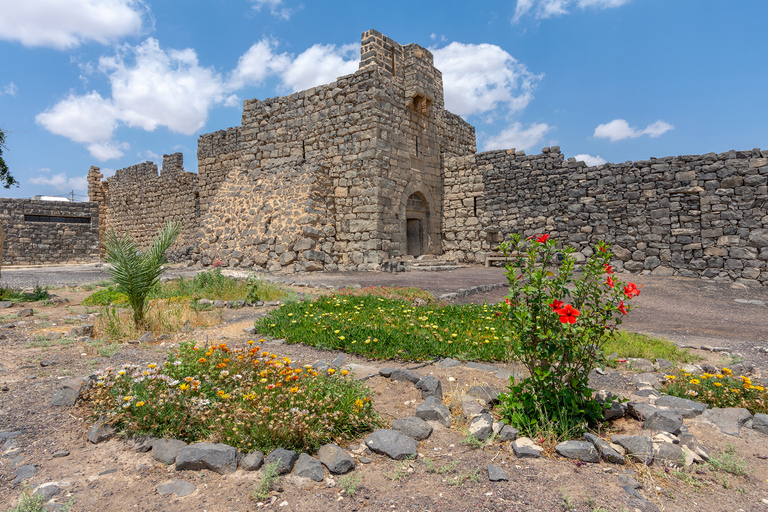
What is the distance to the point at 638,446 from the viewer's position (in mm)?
2594

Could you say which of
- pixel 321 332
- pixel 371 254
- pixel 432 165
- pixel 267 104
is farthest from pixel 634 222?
pixel 267 104

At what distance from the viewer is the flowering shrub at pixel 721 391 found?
129 inches

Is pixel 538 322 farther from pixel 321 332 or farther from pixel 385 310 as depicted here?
pixel 385 310

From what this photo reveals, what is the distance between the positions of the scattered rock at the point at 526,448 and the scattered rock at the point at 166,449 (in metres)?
2.00

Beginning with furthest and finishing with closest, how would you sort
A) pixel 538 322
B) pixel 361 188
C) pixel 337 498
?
pixel 361 188 < pixel 538 322 < pixel 337 498

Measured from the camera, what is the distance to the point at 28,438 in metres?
2.76

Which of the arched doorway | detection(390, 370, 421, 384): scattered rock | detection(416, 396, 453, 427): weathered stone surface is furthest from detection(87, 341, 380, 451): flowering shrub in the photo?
the arched doorway

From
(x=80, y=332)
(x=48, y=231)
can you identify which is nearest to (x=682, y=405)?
(x=80, y=332)

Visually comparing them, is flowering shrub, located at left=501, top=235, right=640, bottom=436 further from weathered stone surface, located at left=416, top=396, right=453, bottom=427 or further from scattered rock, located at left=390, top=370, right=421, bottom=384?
scattered rock, located at left=390, top=370, right=421, bottom=384

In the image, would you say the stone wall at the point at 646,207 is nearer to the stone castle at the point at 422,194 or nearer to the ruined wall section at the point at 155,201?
the stone castle at the point at 422,194

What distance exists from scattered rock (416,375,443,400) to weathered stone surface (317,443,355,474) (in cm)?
107

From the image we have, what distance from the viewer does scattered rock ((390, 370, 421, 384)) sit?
3.85m

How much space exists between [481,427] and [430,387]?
74cm

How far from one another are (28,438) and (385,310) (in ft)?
13.3
